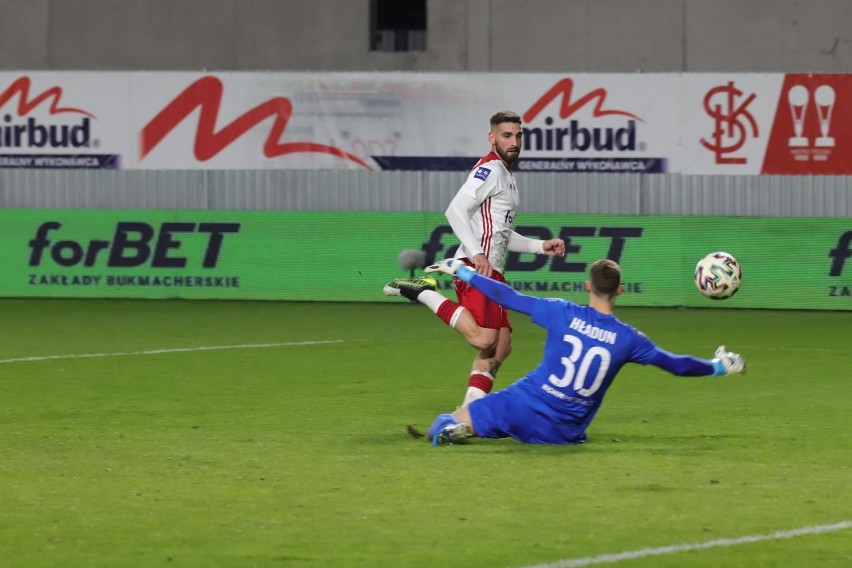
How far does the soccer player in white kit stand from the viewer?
11.2 metres

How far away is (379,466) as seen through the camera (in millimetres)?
9578

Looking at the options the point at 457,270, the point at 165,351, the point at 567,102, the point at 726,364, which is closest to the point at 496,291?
the point at 457,270

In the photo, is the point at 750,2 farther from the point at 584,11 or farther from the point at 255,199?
the point at 255,199

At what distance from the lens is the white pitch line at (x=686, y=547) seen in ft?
23.1

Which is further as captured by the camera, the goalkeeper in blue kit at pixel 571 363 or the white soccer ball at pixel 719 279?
the white soccer ball at pixel 719 279

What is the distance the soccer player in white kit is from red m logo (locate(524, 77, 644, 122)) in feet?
63.2

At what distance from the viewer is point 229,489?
28.9 feet

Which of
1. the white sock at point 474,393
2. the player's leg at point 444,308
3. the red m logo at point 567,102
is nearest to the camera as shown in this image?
the player's leg at point 444,308

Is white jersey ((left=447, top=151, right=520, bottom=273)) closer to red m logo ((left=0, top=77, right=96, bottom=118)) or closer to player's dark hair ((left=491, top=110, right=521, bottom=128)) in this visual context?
player's dark hair ((left=491, top=110, right=521, bottom=128))

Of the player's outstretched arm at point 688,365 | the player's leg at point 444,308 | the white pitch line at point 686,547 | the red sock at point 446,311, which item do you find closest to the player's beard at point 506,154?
the player's leg at point 444,308

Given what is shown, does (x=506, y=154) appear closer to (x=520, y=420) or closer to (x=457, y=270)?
(x=457, y=270)

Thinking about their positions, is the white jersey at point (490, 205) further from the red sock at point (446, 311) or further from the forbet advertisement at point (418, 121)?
the forbet advertisement at point (418, 121)

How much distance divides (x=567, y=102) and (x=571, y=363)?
844 inches

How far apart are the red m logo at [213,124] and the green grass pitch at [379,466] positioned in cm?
1473
